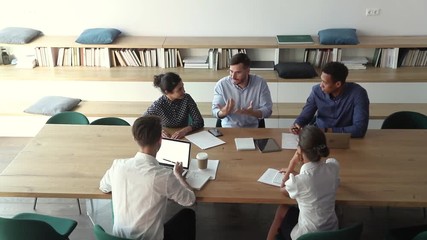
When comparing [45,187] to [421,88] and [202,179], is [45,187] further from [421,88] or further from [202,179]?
[421,88]

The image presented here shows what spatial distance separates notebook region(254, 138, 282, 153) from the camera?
3.12 m

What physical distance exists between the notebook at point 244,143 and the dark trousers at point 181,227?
58cm

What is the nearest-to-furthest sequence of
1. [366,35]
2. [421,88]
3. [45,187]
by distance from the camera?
[45,187]
[421,88]
[366,35]

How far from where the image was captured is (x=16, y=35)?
16.4 feet

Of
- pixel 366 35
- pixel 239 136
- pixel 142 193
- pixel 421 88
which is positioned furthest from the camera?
pixel 366 35

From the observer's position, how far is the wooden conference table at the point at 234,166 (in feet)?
8.65

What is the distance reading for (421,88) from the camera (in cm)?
485

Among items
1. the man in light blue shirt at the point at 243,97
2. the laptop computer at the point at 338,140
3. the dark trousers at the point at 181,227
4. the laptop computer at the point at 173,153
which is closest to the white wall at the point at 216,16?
the man in light blue shirt at the point at 243,97

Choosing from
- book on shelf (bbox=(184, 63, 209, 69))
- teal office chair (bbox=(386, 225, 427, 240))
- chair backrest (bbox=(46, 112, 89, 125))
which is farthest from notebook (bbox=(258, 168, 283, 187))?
book on shelf (bbox=(184, 63, 209, 69))

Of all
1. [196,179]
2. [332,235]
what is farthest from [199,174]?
[332,235]

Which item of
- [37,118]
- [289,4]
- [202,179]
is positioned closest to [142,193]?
[202,179]

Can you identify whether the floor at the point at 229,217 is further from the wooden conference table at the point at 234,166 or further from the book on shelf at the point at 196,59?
the book on shelf at the point at 196,59

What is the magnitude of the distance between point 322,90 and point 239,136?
0.74m

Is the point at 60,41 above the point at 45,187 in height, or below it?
above
